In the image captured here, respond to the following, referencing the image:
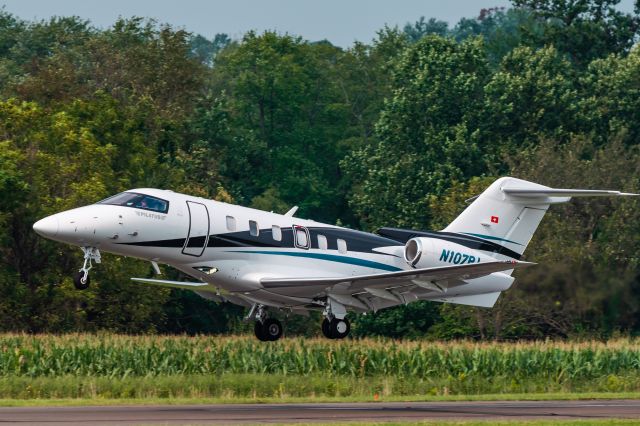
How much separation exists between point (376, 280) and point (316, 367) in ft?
20.5

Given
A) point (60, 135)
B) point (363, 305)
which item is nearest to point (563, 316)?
point (363, 305)

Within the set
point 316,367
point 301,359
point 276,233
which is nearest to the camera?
point 276,233

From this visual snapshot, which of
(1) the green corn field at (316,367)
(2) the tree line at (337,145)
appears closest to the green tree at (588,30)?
(2) the tree line at (337,145)

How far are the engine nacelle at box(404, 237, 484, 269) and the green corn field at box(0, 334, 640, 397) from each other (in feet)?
12.9

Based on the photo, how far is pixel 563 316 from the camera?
1597 inches

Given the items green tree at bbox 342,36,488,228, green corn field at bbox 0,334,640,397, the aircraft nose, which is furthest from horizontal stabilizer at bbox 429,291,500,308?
green tree at bbox 342,36,488,228

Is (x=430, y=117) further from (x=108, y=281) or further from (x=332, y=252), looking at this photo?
(x=332, y=252)

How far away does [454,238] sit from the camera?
1455 inches

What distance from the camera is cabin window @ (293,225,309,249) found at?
34.2m

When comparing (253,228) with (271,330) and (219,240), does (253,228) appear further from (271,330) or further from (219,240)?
(271,330)

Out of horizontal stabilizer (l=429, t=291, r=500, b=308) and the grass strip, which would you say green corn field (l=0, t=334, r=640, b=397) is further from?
horizontal stabilizer (l=429, t=291, r=500, b=308)

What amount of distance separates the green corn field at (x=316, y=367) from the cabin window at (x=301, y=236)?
454 cm

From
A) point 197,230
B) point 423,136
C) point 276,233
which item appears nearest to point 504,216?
point 276,233

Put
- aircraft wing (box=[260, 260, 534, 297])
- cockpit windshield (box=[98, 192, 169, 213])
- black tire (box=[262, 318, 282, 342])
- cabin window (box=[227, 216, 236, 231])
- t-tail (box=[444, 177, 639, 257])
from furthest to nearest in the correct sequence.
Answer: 1. t-tail (box=[444, 177, 639, 257])
2. black tire (box=[262, 318, 282, 342])
3. cabin window (box=[227, 216, 236, 231])
4. aircraft wing (box=[260, 260, 534, 297])
5. cockpit windshield (box=[98, 192, 169, 213])
